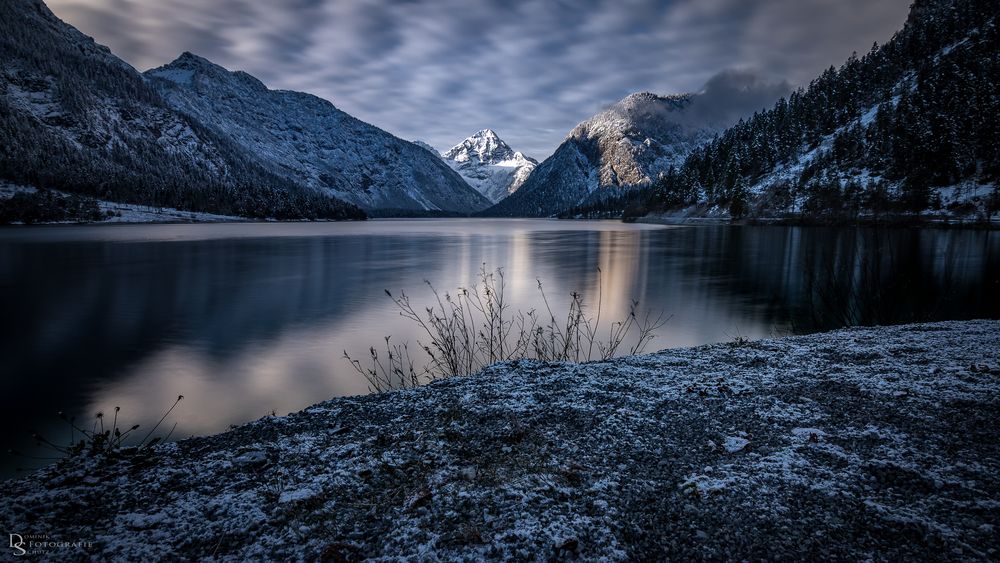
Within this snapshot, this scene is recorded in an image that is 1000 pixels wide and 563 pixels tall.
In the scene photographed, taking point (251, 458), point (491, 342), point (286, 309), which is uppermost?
point (251, 458)

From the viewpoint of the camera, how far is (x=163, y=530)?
12.9 feet

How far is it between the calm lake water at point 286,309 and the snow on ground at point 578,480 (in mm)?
4653

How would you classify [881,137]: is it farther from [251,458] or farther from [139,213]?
[139,213]

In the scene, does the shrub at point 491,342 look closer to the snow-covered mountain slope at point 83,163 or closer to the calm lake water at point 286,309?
the calm lake water at point 286,309

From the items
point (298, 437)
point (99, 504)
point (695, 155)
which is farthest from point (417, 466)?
point (695, 155)

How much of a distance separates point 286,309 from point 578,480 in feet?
61.7

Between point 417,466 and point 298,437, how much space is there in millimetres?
2048

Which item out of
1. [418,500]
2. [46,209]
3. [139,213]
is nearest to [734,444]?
[418,500]

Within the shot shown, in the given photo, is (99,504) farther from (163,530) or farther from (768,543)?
(768,543)

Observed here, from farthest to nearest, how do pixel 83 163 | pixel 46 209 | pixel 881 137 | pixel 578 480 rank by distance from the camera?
pixel 83 163 < pixel 46 209 < pixel 881 137 < pixel 578 480

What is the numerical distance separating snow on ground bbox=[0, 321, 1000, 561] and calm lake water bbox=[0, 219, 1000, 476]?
4.65m

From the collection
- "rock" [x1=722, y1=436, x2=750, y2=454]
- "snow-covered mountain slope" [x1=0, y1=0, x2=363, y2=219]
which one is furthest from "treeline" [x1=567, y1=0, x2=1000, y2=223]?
"snow-covered mountain slope" [x1=0, y1=0, x2=363, y2=219]

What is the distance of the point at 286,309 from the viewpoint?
2000 centimetres

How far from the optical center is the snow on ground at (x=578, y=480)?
11.9ft
